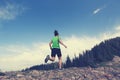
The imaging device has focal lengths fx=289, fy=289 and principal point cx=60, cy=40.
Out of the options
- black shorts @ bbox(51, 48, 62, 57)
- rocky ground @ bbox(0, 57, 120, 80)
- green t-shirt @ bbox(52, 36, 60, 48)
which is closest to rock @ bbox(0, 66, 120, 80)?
rocky ground @ bbox(0, 57, 120, 80)

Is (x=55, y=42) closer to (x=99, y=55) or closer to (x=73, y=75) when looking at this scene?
(x=73, y=75)

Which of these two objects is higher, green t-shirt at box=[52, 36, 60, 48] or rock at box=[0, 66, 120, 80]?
green t-shirt at box=[52, 36, 60, 48]

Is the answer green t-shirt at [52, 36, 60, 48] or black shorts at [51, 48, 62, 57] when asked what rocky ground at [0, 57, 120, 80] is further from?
green t-shirt at [52, 36, 60, 48]

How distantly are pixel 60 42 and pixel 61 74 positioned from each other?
3197 mm

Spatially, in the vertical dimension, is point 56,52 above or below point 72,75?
above

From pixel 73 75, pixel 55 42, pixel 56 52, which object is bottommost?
pixel 73 75

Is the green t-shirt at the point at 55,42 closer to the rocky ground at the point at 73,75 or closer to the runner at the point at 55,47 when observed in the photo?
the runner at the point at 55,47

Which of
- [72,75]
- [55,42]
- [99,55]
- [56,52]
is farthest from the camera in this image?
[99,55]

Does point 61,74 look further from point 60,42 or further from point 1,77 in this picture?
point 1,77

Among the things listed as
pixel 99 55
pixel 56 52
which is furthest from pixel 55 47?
pixel 99 55

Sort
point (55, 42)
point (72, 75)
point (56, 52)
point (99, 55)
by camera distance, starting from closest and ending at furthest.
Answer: point (55, 42), point (56, 52), point (72, 75), point (99, 55)

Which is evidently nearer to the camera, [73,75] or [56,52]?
[56,52]

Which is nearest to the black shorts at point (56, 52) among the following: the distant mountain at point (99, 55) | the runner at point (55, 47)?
the runner at point (55, 47)

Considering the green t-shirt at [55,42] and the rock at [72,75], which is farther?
the rock at [72,75]
